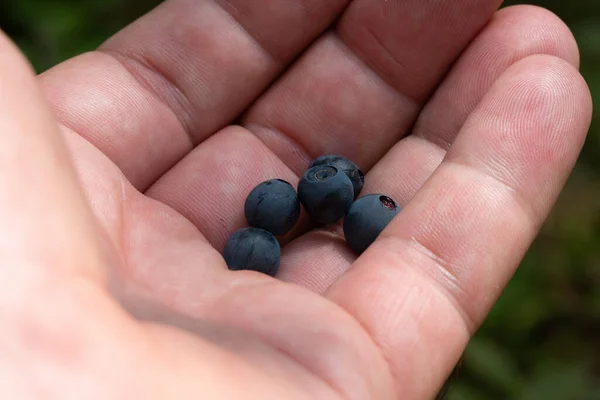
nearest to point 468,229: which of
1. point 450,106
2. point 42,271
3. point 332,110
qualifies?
point 450,106

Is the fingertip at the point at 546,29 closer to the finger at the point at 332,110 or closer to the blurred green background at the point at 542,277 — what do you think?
the finger at the point at 332,110

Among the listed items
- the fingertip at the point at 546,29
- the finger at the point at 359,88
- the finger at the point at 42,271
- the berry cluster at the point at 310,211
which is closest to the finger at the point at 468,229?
the fingertip at the point at 546,29

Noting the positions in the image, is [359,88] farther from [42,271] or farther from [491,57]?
[42,271]

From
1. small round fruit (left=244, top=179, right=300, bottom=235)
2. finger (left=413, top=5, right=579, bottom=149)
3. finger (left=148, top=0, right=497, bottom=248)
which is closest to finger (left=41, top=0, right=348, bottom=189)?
finger (left=148, top=0, right=497, bottom=248)

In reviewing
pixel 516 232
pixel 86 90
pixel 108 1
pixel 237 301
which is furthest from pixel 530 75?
pixel 108 1

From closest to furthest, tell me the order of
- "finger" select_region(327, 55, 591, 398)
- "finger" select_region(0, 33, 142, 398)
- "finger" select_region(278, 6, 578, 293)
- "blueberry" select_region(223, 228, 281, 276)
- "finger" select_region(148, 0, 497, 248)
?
"finger" select_region(0, 33, 142, 398) < "finger" select_region(327, 55, 591, 398) < "blueberry" select_region(223, 228, 281, 276) < "finger" select_region(278, 6, 578, 293) < "finger" select_region(148, 0, 497, 248)

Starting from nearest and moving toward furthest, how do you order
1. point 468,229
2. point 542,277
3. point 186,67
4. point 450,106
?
point 468,229 < point 450,106 < point 186,67 < point 542,277

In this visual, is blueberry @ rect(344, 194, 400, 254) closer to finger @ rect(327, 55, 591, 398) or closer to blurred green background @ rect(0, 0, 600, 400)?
finger @ rect(327, 55, 591, 398)
